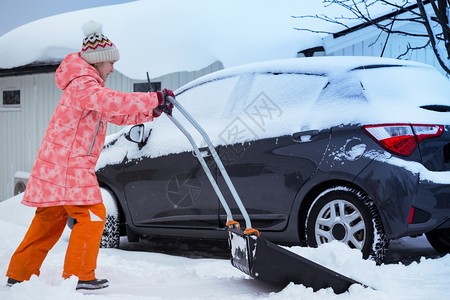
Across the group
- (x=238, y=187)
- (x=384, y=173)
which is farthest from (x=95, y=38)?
(x=384, y=173)

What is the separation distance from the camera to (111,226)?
214 inches

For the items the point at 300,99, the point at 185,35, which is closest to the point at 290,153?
the point at 300,99

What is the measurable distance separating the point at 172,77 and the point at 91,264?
8.31 metres

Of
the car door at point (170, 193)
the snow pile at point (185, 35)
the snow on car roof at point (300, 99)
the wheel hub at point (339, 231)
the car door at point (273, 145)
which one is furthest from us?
the snow pile at point (185, 35)

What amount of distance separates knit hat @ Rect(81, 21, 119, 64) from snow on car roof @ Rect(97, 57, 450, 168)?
4.97 feet

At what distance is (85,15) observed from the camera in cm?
1456

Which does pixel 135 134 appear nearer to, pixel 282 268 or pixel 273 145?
pixel 273 145

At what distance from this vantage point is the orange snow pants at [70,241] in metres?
3.46

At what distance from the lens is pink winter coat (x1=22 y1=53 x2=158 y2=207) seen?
3439 mm

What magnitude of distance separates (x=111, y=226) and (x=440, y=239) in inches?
116

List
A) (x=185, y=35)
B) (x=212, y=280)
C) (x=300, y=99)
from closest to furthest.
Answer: (x=212, y=280)
(x=300, y=99)
(x=185, y=35)

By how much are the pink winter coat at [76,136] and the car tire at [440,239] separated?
2.93 meters

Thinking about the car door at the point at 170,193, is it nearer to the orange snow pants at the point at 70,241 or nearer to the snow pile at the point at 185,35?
the orange snow pants at the point at 70,241

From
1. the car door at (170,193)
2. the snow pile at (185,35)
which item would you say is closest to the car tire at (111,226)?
the car door at (170,193)
